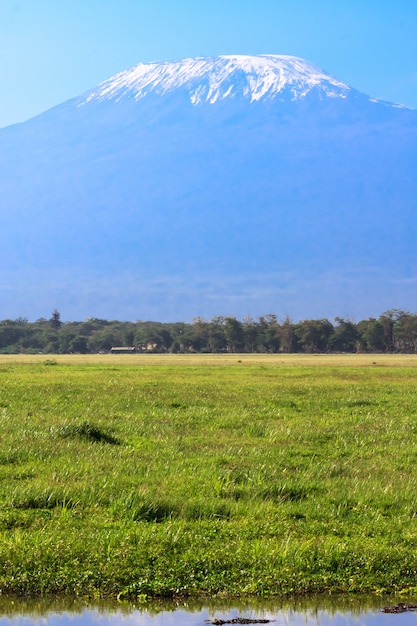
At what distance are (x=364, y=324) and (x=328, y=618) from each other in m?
185

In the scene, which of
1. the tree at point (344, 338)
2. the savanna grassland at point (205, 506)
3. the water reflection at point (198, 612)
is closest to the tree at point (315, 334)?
the tree at point (344, 338)

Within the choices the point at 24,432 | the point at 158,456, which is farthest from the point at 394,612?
the point at 24,432

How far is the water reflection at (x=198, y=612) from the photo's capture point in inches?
349

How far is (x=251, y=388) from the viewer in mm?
41906

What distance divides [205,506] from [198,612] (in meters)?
3.75

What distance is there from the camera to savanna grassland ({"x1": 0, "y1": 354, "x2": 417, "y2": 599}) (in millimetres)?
9953

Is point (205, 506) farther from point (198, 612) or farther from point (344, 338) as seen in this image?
point (344, 338)

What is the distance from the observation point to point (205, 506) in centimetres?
1291

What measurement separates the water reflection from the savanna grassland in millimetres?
259

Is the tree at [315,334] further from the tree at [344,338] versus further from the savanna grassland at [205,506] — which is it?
the savanna grassland at [205,506]

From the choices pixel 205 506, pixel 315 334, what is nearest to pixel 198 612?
pixel 205 506

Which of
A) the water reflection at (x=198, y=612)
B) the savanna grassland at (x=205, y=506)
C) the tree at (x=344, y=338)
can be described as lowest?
the water reflection at (x=198, y=612)

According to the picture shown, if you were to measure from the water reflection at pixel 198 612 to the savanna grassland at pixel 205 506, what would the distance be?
0.85ft

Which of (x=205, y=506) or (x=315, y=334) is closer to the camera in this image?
(x=205, y=506)
